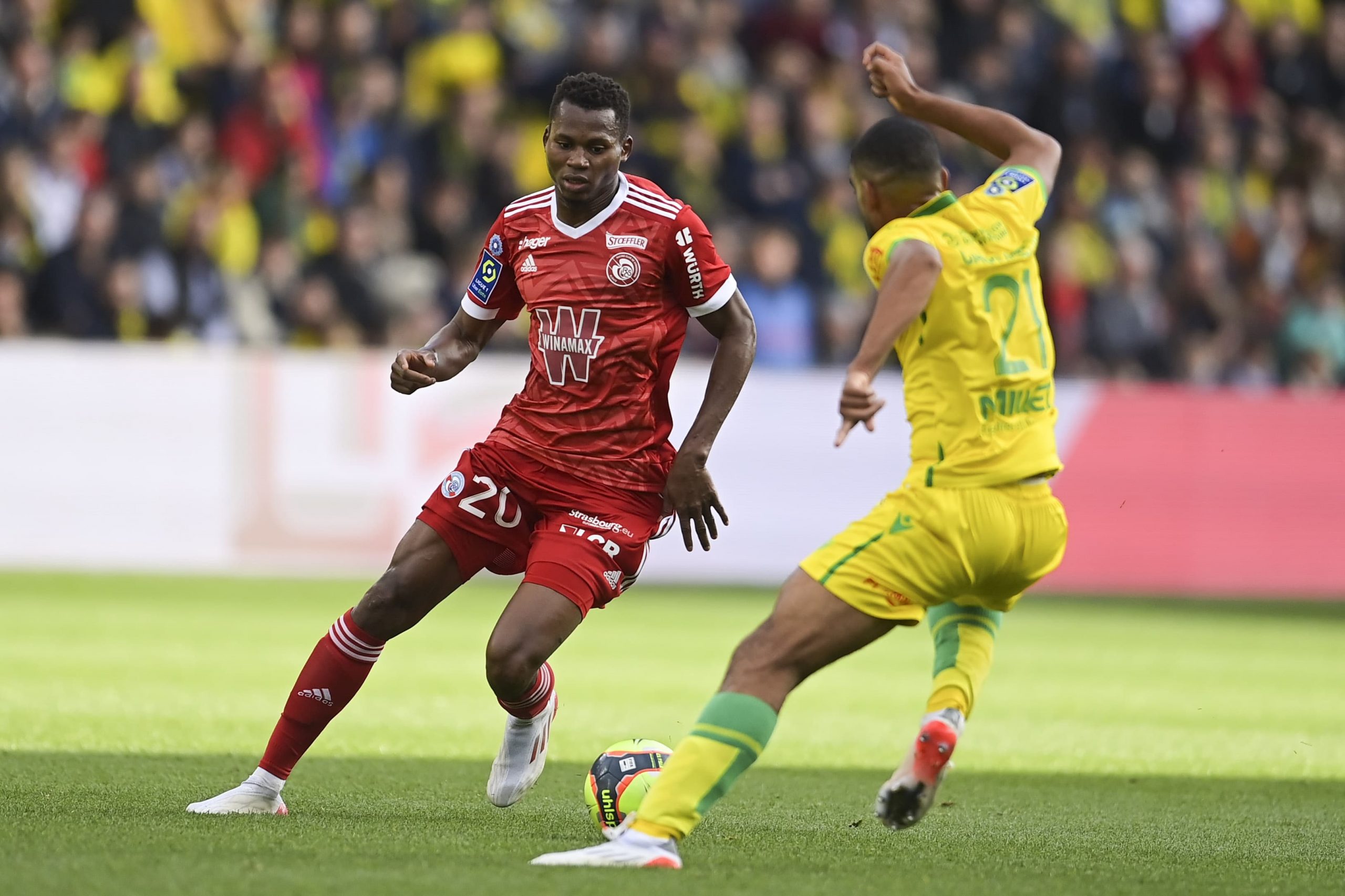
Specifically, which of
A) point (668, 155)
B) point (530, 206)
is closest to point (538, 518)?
point (530, 206)

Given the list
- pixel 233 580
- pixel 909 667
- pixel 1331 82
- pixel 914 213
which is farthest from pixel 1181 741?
pixel 1331 82

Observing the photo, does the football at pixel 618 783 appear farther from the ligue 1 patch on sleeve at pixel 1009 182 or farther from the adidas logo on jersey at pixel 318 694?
the ligue 1 patch on sleeve at pixel 1009 182

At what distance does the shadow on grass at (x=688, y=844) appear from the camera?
199 inches

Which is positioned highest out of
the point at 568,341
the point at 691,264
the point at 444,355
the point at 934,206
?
the point at 934,206

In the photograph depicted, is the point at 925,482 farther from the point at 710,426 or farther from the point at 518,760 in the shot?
the point at 518,760

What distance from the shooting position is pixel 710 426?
623 centimetres

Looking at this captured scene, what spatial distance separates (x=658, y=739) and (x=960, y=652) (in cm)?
301

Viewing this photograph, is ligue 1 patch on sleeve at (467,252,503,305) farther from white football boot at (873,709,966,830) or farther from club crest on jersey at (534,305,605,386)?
white football boot at (873,709,966,830)

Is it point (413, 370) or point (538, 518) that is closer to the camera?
point (413, 370)

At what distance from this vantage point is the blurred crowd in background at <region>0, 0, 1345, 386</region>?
1577 centimetres

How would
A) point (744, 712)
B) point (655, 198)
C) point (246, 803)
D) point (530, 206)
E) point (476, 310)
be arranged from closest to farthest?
point (744, 712)
point (246, 803)
point (655, 198)
point (530, 206)
point (476, 310)

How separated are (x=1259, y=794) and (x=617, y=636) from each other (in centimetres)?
581

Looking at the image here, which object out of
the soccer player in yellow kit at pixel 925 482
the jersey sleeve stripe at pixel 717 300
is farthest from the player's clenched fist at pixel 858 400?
the jersey sleeve stripe at pixel 717 300

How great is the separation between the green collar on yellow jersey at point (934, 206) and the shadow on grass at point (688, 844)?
6.09 feet
